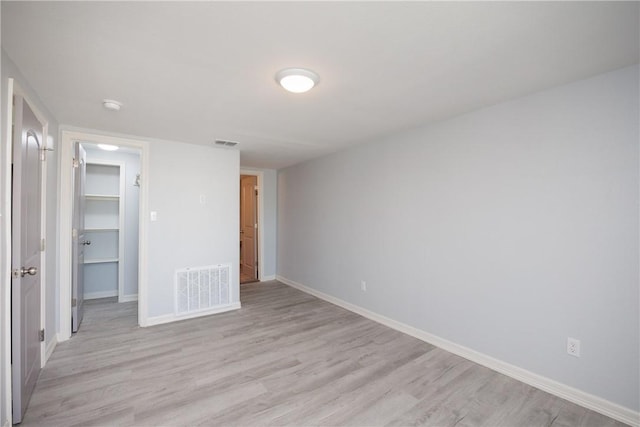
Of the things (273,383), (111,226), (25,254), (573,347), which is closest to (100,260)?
(111,226)

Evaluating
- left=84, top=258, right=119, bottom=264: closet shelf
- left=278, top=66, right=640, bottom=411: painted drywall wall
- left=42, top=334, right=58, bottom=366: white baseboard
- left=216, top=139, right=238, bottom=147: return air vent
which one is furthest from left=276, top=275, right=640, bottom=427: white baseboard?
left=84, top=258, right=119, bottom=264: closet shelf

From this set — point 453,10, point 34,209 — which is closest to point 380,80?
point 453,10

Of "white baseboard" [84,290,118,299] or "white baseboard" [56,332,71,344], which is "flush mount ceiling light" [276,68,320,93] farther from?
"white baseboard" [84,290,118,299]

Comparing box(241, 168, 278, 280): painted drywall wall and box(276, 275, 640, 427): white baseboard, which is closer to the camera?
box(276, 275, 640, 427): white baseboard

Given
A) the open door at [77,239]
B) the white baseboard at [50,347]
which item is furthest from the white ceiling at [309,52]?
the white baseboard at [50,347]

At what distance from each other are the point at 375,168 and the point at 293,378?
2495 mm

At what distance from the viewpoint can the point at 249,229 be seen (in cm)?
614

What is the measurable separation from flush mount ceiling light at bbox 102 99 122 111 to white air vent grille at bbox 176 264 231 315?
2028 mm

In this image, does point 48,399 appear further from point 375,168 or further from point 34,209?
point 375,168

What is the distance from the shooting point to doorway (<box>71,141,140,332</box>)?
14.4ft

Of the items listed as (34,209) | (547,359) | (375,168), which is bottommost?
(547,359)

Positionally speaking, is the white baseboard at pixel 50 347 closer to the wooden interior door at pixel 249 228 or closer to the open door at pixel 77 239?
the open door at pixel 77 239

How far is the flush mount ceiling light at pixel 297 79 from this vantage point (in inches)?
73.2

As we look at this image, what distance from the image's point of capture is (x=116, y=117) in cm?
274
